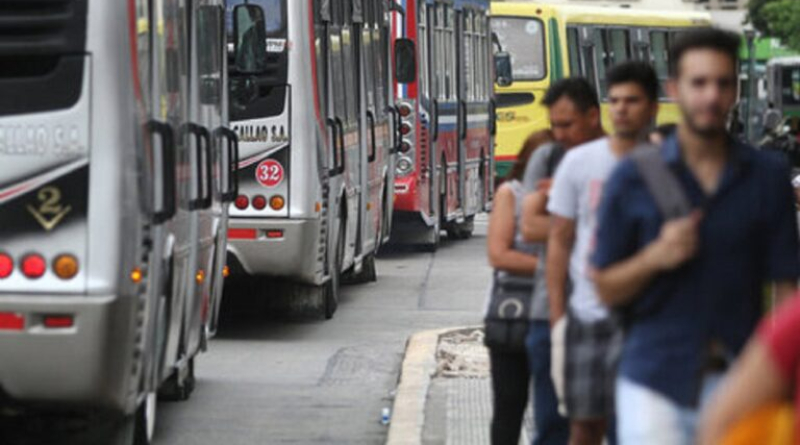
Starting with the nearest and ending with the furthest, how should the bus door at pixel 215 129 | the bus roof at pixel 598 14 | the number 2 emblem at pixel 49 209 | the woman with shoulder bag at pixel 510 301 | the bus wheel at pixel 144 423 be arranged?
1. the woman with shoulder bag at pixel 510 301
2. the number 2 emblem at pixel 49 209
3. the bus wheel at pixel 144 423
4. the bus door at pixel 215 129
5. the bus roof at pixel 598 14

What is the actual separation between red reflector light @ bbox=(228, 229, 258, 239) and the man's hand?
10526mm

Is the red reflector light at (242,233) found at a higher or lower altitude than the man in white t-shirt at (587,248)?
lower

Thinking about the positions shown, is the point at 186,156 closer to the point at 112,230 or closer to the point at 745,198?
the point at 112,230

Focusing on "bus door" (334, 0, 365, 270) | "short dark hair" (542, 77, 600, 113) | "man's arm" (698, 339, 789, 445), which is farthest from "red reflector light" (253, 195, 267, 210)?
"man's arm" (698, 339, 789, 445)

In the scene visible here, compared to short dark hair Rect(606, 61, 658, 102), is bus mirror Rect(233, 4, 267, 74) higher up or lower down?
higher up

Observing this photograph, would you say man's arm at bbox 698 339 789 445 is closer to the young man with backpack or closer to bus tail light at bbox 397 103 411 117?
the young man with backpack

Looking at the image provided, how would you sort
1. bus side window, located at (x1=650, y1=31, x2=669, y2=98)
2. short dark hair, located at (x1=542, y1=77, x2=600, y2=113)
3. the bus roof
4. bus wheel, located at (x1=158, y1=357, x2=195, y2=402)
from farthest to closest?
bus side window, located at (x1=650, y1=31, x2=669, y2=98)
the bus roof
bus wheel, located at (x1=158, y1=357, x2=195, y2=402)
short dark hair, located at (x1=542, y1=77, x2=600, y2=113)

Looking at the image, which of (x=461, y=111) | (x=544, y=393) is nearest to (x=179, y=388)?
(x=544, y=393)

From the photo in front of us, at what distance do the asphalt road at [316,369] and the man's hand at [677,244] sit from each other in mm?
6170

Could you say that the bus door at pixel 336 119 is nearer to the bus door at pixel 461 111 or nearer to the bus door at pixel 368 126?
the bus door at pixel 368 126

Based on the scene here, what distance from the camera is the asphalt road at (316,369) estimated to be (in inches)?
482

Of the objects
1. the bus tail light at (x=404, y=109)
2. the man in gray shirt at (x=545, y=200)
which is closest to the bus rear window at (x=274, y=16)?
the man in gray shirt at (x=545, y=200)

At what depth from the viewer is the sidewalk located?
38.1 ft

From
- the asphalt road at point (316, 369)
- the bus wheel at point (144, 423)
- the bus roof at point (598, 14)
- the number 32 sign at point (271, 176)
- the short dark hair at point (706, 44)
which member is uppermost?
the bus roof at point (598, 14)
